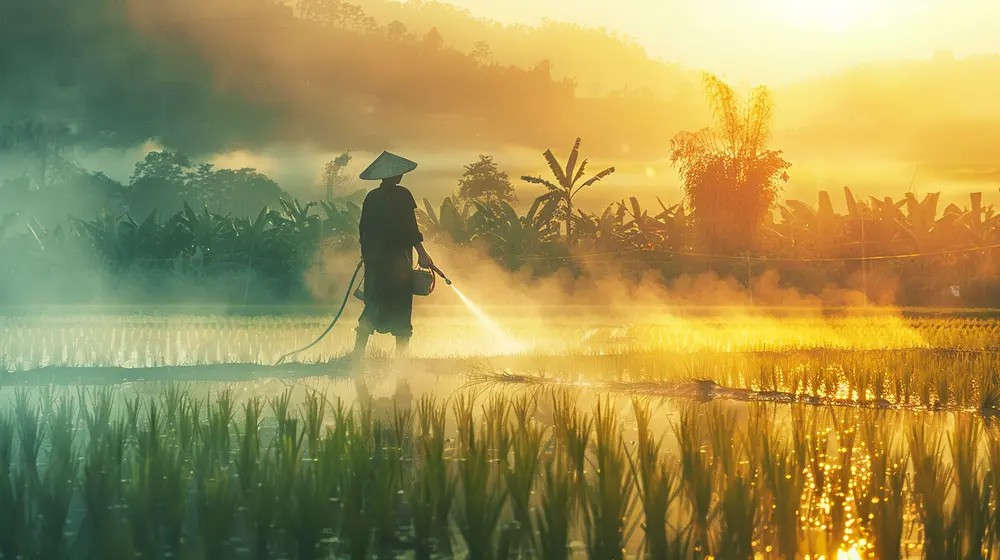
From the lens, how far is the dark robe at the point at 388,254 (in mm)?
9867

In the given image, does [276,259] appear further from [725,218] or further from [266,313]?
[725,218]

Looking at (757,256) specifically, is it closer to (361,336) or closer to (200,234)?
(200,234)

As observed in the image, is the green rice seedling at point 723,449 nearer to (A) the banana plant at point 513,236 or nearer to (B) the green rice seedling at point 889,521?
(B) the green rice seedling at point 889,521

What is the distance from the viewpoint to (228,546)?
382 centimetres

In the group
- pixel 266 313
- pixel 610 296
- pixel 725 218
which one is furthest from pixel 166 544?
pixel 725 218

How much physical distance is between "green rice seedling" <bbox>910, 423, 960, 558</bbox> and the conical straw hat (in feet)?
18.2

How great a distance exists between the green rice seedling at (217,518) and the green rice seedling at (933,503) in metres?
2.14

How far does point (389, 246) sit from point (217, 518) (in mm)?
6255

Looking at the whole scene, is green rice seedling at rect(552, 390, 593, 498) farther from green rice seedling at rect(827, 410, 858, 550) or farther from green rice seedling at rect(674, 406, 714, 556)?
green rice seedling at rect(827, 410, 858, 550)

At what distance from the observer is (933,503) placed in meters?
3.91

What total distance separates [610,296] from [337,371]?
15.7 metres

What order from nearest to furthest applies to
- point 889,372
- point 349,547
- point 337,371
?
1. point 349,547
2. point 889,372
3. point 337,371

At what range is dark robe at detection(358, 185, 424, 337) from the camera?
32.4 feet

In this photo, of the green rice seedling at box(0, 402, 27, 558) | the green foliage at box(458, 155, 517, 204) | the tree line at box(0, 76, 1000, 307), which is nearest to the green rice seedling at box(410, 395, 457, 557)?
the green rice seedling at box(0, 402, 27, 558)
